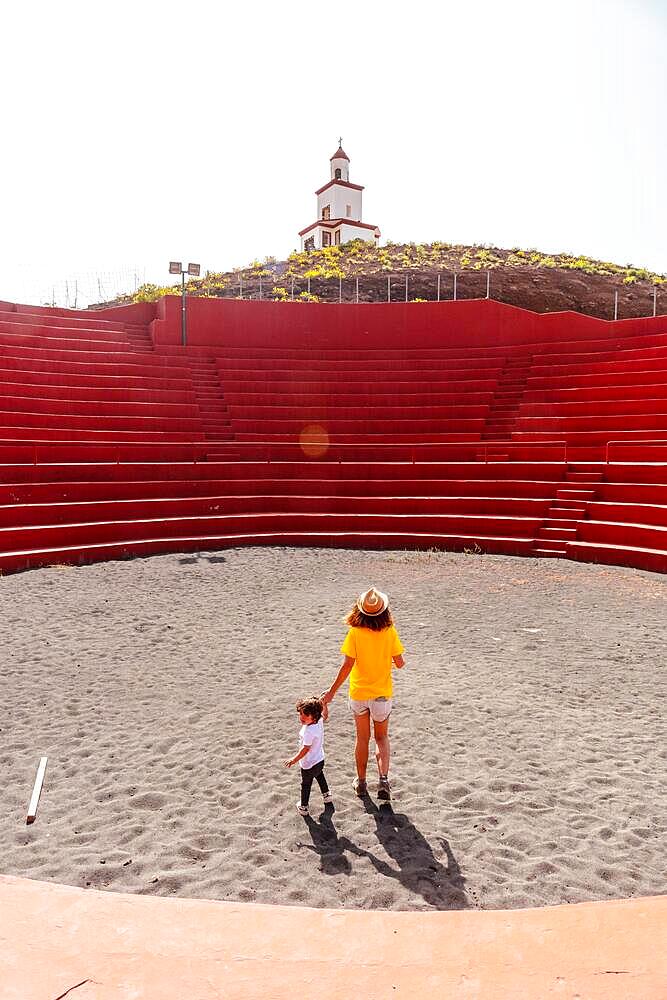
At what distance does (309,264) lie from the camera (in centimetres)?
3762

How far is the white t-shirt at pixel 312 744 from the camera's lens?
409 centimetres

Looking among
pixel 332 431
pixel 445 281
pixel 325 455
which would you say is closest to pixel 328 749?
pixel 325 455

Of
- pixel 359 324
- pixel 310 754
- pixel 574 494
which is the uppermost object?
pixel 359 324

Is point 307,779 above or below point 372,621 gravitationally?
below

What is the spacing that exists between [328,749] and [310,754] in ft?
3.28

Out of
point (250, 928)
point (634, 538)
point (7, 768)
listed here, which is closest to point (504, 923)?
point (250, 928)

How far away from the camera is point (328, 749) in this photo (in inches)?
198

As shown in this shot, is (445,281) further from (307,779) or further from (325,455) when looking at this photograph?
(307,779)

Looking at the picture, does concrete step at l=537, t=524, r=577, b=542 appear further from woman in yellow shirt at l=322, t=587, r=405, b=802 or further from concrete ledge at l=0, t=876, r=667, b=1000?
concrete ledge at l=0, t=876, r=667, b=1000

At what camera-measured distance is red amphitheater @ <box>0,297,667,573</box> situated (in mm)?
12938

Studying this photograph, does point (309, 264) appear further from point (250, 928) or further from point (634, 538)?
point (250, 928)

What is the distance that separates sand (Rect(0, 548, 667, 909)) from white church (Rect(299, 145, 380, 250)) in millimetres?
52103

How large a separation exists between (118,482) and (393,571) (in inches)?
256

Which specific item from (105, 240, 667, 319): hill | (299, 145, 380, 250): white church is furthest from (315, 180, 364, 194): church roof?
(105, 240, 667, 319): hill
